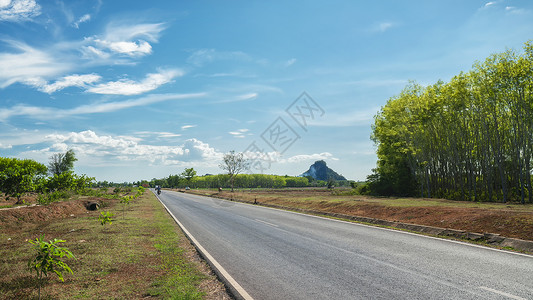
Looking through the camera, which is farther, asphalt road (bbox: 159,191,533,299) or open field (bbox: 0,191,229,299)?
open field (bbox: 0,191,229,299)

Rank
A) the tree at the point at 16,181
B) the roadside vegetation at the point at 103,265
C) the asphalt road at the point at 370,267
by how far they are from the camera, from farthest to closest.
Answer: the tree at the point at 16,181 < the roadside vegetation at the point at 103,265 < the asphalt road at the point at 370,267

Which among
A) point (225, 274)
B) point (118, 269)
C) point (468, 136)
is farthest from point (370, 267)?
point (468, 136)

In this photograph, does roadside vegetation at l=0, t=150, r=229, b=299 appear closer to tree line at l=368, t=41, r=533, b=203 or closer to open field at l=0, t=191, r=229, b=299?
open field at l=0, t=191, r=229, b=299

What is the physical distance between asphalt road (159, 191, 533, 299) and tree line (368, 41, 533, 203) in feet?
70.1

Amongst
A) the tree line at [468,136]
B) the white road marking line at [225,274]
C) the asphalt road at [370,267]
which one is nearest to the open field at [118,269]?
the white road marking line at [225,274]

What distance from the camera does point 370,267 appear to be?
6.99 metres

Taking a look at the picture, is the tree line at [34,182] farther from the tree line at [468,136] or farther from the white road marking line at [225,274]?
the tree line at [468,136]

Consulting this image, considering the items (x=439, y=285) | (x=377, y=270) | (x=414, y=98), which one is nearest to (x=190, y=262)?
(x=377, y=270)

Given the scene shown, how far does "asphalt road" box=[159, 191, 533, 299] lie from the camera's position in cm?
539

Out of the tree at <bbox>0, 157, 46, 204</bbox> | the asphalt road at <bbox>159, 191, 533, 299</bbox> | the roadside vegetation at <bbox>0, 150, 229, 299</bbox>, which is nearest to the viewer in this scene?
the asphalt road at <bbox>159, 191, 533, 299</bbox>

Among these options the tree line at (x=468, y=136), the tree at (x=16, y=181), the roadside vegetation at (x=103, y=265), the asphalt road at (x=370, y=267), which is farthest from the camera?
the tree line at (x=468, y=136)

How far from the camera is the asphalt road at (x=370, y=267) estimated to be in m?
5.39

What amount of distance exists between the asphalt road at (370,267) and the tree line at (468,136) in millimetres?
21378

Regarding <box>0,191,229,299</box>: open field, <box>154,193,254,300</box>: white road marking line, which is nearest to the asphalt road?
<box>154,193,254,300</box>: white road marking line
